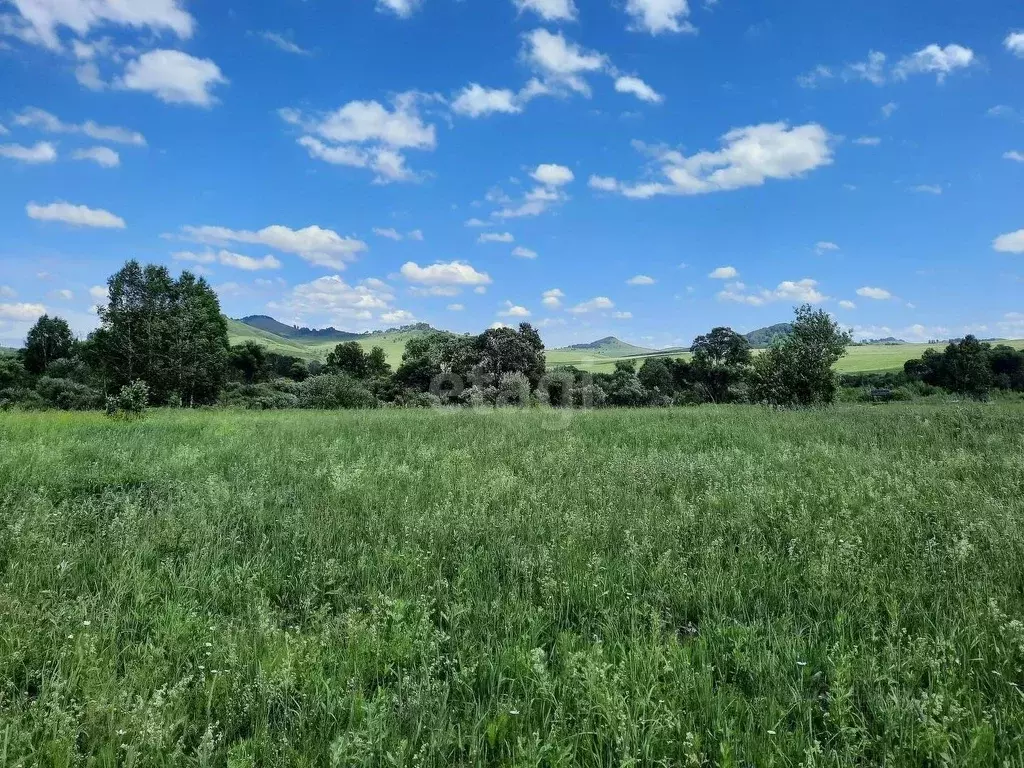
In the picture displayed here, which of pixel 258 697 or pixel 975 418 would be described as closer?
pixel 258 697

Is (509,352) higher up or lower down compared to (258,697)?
higher up

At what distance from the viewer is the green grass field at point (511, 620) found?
2.44 meters

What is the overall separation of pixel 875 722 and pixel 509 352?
152ft

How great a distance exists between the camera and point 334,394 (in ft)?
124

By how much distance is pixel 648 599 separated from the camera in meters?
3.92

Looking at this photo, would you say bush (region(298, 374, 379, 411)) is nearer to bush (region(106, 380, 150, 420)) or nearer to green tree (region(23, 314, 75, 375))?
bush (region(106, 380, 150, 420))

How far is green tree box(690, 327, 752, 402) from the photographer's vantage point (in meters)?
65.0

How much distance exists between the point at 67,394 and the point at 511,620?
60.0 meters

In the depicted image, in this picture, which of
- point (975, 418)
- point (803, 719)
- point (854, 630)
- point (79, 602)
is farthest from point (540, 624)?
point (975, 418)

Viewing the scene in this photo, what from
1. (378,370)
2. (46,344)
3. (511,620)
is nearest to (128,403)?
(511,620)

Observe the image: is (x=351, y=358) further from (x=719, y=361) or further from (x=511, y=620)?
(x=511, y=620)

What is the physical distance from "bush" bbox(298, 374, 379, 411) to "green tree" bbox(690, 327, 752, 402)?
44.2 metres

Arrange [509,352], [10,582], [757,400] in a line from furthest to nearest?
[509,352] → [757,400] → [10,582]

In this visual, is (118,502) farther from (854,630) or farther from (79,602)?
(854,630)
